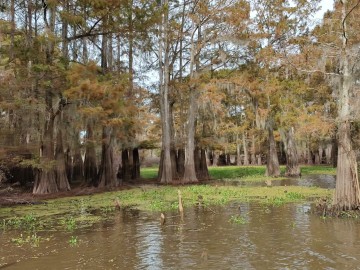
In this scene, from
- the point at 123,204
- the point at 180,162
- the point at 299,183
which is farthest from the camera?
the point at 180,162

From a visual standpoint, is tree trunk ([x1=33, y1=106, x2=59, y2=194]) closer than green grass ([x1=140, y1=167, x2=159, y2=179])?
Yes

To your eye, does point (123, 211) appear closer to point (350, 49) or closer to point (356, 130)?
point (350, 49)

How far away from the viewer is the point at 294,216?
11625 mm

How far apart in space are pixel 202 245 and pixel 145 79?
75.6 feet

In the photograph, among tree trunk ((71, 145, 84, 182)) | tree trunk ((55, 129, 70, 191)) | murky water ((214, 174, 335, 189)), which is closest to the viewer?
tree trunk ((55, 129, 70, 191))

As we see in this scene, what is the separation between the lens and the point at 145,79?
30.4 m

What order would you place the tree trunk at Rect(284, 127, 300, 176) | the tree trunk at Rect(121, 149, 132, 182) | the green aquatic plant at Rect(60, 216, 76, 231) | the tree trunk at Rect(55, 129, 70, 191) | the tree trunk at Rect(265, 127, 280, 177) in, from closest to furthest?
the green aquatic plant at Rect(60, 216, 76, 231), the tree trunk at Rect(55, 129, 70, 191), the tree trunk at Rect(121, 149, 132, 182), the tree trunk at Rect(265, 127, 280, 177), the tree trunk at Rect(284, 127, 300, 176)

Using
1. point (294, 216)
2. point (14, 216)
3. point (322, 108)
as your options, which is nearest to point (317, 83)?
point (322, 108)

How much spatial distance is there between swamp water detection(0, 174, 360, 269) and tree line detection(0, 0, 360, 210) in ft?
→ 11.9

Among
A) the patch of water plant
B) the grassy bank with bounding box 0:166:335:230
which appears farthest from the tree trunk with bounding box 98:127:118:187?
the patch of water plant

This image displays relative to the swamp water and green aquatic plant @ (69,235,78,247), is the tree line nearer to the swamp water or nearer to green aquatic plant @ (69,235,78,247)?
the swamp water

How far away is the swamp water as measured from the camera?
720 centimetres

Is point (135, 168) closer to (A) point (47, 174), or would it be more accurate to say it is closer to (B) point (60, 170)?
(B) point (60, 170)

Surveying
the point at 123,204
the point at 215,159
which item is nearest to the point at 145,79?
the point at 123,204
